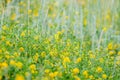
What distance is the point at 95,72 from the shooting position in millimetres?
3086

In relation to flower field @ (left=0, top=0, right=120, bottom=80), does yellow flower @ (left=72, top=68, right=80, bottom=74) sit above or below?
below

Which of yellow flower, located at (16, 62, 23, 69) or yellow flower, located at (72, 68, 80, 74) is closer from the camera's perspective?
yellow flower, located at (16, 62, 23, 69)

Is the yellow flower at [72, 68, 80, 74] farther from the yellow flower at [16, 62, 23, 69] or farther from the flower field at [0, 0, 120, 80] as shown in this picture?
the yellow flower at [16, 62, 23, 69]

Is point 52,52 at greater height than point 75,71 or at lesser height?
greater

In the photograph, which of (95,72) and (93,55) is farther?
(93,55)

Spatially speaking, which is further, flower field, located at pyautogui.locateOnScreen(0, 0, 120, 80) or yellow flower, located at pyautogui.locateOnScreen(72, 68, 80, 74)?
yellow flower, located at pyautogui.locateOnScreen(72, 68, 80, 74)

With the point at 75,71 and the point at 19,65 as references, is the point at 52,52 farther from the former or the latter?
the point at 19,65

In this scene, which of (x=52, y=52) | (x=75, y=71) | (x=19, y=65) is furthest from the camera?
(x=52, y=52)

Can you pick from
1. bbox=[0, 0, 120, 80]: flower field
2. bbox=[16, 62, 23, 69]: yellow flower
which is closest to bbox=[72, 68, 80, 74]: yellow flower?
bbox=[0, 0, 120, 80]: flower field

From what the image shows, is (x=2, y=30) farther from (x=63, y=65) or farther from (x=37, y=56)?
(x=63, y=65)

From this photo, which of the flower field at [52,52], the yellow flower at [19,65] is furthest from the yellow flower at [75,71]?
the yellow flower at [19,65]

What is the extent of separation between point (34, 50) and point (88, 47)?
919mm

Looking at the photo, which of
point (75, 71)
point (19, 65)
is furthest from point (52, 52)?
point (19, 65)

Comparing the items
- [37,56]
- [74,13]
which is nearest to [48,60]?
[37,56]
